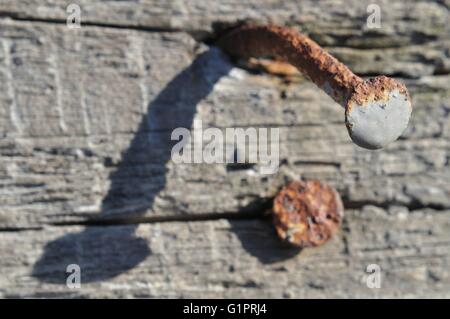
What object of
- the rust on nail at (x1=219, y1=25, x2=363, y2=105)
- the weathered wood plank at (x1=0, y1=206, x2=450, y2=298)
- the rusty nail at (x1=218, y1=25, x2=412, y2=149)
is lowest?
the weathered wood plank at (x1=0, y1=206, x2=450, y2=298)

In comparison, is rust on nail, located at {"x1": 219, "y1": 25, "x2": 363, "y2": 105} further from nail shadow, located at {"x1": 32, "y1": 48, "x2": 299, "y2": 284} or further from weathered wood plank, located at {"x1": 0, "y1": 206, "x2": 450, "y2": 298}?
weathered wood plank, located at {"x1": 0, "y1": 206, "x2": 450, "y2": 298}

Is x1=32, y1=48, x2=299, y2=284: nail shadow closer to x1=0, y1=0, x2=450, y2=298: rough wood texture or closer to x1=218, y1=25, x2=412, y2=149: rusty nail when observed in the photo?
x1=0, y1=0, x2=450, y2=298: rough wood texture

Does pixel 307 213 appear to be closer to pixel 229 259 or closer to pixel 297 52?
pixel 229 259

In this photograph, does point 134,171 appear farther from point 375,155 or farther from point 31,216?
point 375,155

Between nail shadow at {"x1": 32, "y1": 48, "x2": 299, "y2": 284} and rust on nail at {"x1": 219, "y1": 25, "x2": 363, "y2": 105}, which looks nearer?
rust on nail at {"x1": 219, "y1": 25, "x2": 363, "y2": 105}

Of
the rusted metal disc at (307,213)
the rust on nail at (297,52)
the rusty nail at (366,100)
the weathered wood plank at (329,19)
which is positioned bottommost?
the rusted metal disc at (307,213)

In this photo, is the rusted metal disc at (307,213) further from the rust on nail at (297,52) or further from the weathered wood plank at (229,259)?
the rust on nail at (297,52)

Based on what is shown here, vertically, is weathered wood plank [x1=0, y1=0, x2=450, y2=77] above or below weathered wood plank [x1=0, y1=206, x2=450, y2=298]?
above

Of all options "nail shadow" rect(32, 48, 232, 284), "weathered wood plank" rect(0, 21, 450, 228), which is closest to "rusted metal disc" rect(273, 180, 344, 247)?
"weathered wood plank" rect(0, 21, 450, 228)

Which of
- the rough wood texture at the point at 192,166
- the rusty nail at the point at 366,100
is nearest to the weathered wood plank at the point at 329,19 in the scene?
the rough wood texture at the point at 192,166
